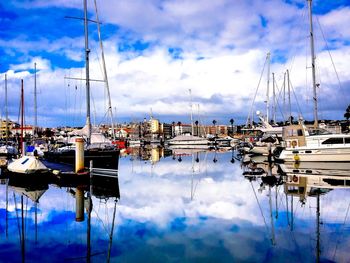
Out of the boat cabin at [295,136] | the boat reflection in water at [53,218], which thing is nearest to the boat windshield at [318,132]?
the boat cabin at [295,136]

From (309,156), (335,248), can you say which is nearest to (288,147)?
(309,156)

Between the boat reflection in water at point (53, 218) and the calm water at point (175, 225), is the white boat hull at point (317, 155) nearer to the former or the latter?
the calm water at point (175, 225)

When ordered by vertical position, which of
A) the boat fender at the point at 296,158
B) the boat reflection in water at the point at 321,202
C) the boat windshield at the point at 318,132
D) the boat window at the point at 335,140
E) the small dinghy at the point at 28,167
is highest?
the boat windshield at the point at 318,132

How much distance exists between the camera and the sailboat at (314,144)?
39.9m

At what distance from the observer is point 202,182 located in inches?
1153

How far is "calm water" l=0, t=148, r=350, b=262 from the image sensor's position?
10984 millimetres

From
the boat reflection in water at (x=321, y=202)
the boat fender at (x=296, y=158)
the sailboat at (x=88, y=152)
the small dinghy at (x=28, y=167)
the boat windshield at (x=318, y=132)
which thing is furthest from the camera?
the boat windshield at (x=318, y=132)

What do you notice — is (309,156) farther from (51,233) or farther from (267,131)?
(51,233)

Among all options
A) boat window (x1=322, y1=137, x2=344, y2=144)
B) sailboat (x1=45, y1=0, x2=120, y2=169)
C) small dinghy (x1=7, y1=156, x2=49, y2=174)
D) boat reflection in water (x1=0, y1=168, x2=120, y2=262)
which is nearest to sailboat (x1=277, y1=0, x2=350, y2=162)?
boat window (x1=322, y1=137, x2=344, y2=144)

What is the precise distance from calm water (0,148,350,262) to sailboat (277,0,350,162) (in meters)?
18.6

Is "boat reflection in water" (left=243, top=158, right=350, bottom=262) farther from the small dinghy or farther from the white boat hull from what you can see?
the small dinghy

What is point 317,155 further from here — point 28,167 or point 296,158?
point 28,167

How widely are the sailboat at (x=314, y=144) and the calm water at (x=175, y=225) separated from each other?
1865cm

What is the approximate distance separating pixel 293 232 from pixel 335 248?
2159mm
